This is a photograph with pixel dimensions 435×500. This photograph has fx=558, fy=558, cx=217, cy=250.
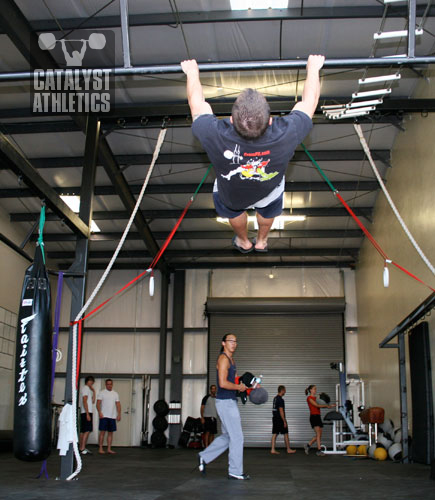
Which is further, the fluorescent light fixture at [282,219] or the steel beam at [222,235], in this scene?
the steel beam at [222,235]

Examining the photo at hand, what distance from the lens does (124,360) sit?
1490cm

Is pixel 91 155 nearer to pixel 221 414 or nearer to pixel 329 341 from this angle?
pixel 221 414

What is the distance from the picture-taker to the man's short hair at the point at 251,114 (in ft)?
8.87

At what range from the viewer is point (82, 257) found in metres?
6.45

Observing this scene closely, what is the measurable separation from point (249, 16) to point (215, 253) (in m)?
8.58

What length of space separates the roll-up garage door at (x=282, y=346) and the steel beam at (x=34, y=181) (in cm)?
864

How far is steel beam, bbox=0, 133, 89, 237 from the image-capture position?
16.8ft

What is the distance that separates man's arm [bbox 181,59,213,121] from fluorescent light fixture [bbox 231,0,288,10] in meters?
4.27

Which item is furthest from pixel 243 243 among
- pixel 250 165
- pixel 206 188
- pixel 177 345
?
pixel 177 345

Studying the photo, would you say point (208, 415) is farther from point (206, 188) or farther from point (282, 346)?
point (206, 188)

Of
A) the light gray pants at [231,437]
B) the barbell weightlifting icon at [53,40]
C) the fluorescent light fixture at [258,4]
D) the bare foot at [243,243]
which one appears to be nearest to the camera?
the bare foot at [243,243]

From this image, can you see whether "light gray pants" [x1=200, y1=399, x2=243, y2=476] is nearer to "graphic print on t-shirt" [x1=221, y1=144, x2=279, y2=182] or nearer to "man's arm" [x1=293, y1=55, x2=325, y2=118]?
"graphic print on t-shirt" [x1=221, y1=144, x2=279, y2=182]

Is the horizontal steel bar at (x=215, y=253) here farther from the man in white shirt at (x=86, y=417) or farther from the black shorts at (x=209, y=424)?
the man in white shirt at (x=86, y=417)

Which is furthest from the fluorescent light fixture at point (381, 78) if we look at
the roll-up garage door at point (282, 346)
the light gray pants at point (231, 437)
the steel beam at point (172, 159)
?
the roll-up garage door at point (282, 346)
